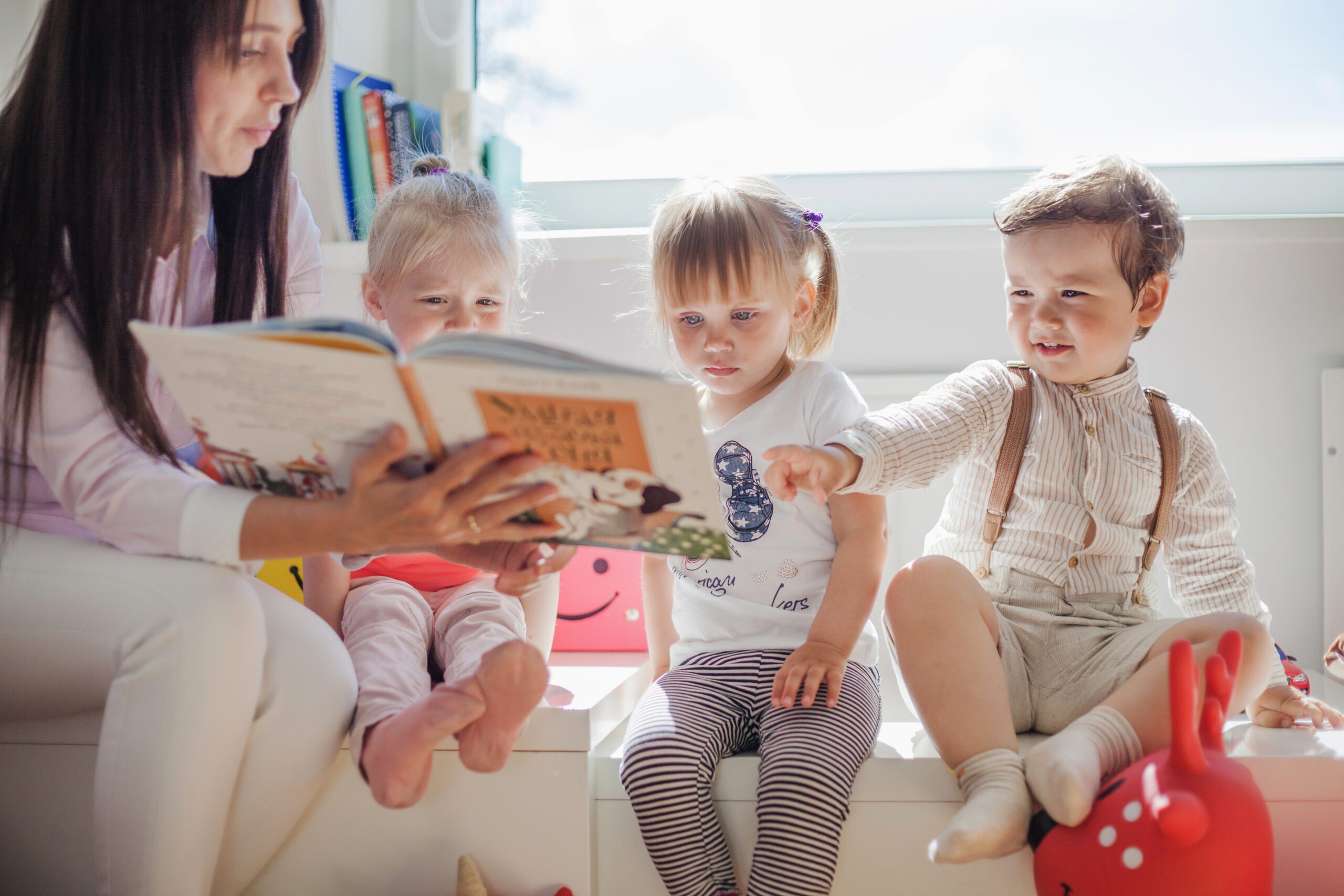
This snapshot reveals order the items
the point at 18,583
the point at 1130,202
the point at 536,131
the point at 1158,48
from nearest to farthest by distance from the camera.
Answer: the point at 18,583 → the point at 1130,202 → the point at 1158,48 → the point at 536,131

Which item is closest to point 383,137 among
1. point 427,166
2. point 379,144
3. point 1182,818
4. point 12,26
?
point 379,144

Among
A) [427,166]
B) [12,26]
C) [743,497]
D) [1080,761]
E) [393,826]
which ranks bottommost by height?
[393,826]

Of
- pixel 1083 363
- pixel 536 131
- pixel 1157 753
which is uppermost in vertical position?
pixel 536 131

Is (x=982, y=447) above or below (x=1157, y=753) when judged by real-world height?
above

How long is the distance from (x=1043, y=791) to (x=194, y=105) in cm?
86

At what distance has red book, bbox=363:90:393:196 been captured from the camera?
4.92ft

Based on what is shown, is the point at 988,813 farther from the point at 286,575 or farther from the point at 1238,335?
the point at 1238,335

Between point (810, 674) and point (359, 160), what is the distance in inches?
41.8

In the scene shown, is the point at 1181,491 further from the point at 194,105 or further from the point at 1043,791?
the point at 194,105

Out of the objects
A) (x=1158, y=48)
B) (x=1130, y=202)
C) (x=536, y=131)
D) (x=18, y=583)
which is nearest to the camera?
(x=18, y=583)

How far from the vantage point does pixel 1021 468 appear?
3.50 feet

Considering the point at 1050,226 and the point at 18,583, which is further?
the point at 1050,226

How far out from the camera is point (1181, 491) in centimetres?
106

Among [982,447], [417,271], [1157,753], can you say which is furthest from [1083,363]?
→ [417,271]
